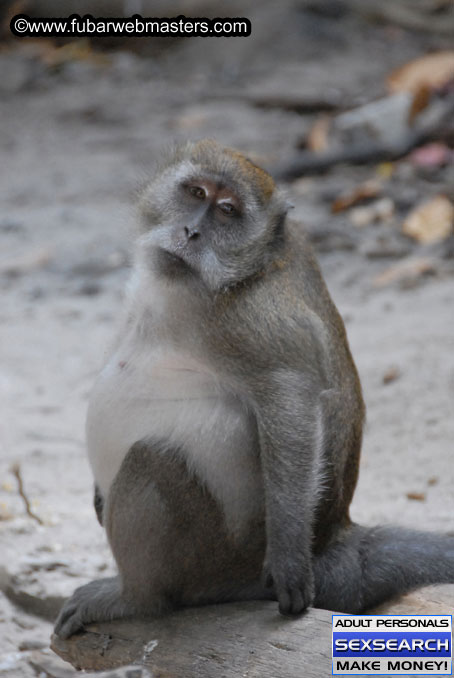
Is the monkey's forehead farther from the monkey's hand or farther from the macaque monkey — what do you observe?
the monkey's hand

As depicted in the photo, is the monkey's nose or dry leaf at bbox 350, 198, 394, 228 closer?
the monkey's nose

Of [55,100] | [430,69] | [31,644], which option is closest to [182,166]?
[31,644]

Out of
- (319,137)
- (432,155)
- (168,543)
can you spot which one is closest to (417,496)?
(168,543)

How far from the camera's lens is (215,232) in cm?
362

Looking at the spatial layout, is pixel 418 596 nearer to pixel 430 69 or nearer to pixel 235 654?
pixel 235 654

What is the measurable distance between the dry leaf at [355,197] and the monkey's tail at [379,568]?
557 centimetres

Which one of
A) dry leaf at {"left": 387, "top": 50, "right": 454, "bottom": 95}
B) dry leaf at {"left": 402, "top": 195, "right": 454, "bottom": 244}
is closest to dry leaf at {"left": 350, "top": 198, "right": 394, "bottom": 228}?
dry leaf at {"left": 402, "top": 195, "right": 454, "bottom": 244}

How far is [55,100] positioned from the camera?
12.3 m

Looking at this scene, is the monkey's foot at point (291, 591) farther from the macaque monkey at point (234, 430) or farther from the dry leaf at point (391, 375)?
the dry leaf at point (391, 375)

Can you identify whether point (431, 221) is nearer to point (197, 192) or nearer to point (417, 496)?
point (417, 496)

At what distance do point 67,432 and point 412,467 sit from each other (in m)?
2.21

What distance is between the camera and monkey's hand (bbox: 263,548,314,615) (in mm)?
3330

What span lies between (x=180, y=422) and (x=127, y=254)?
2.53 meters

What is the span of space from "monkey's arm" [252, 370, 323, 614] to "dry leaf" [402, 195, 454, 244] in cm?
498
